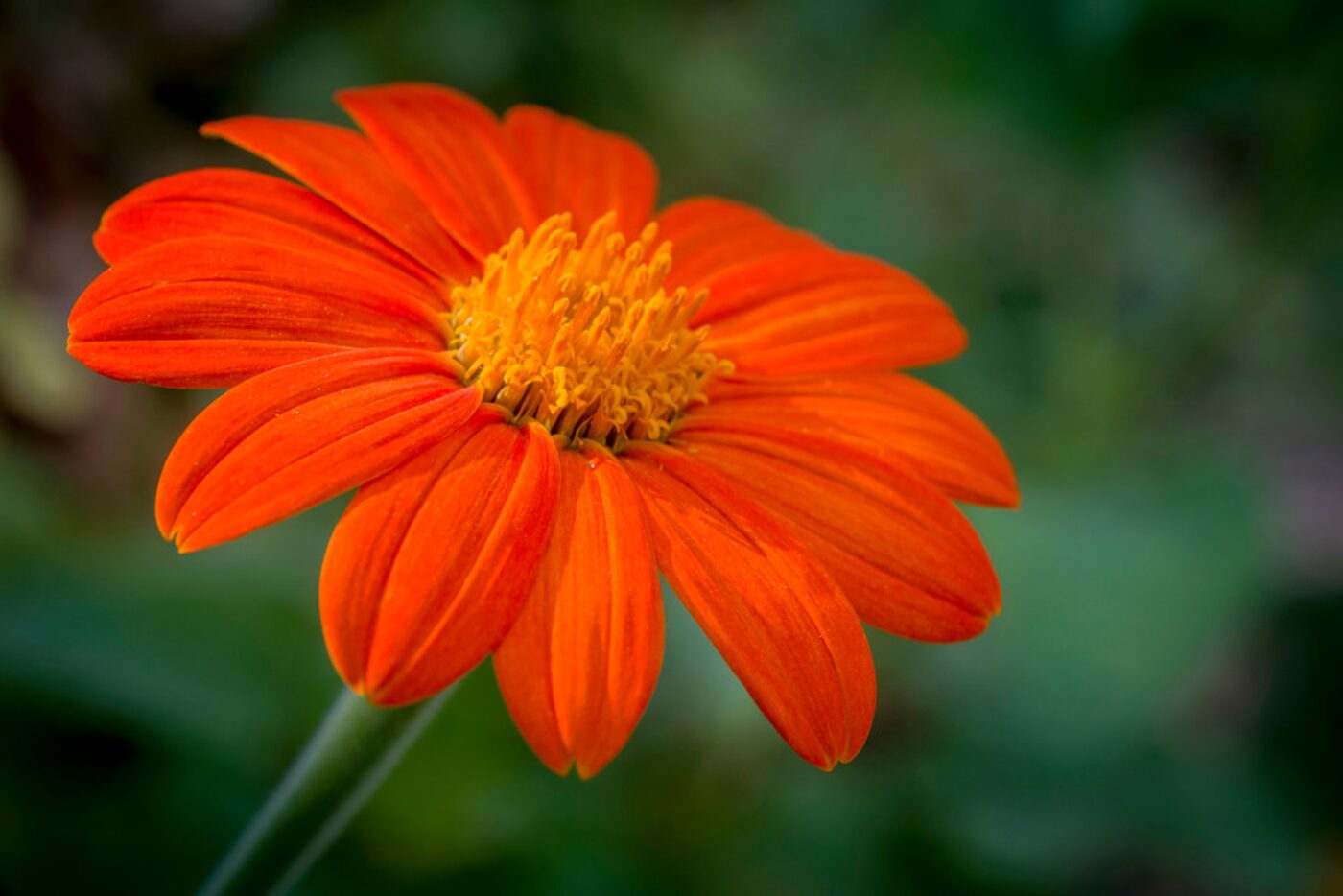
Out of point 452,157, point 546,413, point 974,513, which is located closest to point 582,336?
point 546,413

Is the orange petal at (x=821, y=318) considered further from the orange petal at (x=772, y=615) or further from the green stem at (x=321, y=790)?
the green stem at (x=321, y=790)

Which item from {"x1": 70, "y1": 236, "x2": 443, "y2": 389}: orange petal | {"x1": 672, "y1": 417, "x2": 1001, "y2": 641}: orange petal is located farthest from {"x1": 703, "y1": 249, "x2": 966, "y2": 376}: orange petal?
{"x1": 70, "y1": 236, "x2": 443, "y2": 389}: orange petal

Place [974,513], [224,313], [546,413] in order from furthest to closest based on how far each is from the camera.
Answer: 1. [974,513]
2. [546,413]
3. [224,313]

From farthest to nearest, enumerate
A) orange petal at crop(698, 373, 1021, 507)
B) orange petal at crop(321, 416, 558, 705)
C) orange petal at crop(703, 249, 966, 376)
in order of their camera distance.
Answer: orange petal at crop(703, 249, 966, 376), orange petal at crop(698, 373, 1021, 507), orange petal at crop(321, 416, 558, 705)

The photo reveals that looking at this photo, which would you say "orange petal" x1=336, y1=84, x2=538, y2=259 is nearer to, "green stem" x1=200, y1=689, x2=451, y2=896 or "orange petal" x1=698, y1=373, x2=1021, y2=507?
"orange petal" x1=698, y1=373, x2=1021, y2=507

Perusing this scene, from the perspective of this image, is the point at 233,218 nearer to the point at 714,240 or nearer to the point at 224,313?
the point at 224,313

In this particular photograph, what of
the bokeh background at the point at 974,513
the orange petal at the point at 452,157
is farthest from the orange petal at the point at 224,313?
the bokeh background at the point at 974,513

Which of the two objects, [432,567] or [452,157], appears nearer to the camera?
[432,567]
